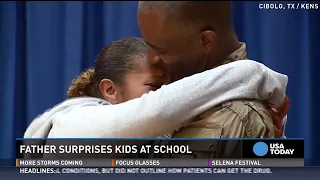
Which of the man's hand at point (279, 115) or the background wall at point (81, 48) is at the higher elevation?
the background wall at point (81, 48)

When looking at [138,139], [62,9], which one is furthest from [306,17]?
[62,9]

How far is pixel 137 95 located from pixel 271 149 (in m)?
0.34

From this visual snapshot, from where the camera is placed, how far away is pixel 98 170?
104 centimetres

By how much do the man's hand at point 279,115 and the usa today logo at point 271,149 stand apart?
0.10 feet

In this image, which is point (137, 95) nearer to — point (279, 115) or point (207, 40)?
point (207, 40)

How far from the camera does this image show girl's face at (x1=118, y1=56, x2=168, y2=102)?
38.0 inches

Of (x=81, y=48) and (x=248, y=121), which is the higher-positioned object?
(x=81, y=48)

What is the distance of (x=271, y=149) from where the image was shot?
1.02 m

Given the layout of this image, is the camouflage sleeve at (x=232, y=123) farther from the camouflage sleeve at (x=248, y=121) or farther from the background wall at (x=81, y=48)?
the background wall at (x=81, y=48)

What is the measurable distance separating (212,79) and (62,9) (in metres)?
0.44

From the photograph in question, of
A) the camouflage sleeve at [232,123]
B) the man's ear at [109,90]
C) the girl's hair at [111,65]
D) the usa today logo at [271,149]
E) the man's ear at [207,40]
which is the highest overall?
the man's ear at [207,40]

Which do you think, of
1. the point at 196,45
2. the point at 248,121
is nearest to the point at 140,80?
the point at 196,45

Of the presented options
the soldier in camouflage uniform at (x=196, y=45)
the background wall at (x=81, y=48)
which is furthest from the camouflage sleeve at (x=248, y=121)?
the background wall at (x=81, y=48)

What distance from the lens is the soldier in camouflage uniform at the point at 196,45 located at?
0.94m
